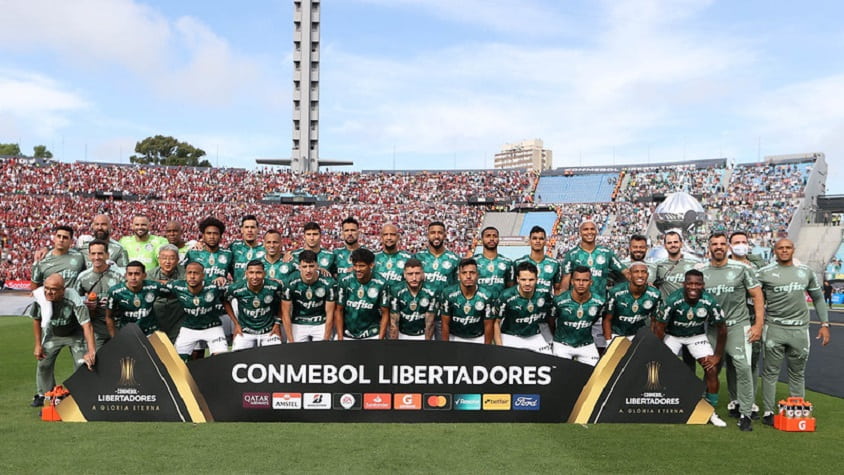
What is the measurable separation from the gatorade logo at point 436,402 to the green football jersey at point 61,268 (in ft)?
14.4

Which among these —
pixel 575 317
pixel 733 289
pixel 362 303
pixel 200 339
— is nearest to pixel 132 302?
pixel 200 339

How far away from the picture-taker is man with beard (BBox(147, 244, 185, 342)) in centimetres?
728

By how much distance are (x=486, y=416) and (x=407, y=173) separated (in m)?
44.4

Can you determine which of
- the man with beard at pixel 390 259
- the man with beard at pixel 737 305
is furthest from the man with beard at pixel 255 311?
the man with beard at pixel 737 305

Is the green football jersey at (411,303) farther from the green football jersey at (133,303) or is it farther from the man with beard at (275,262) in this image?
the green football jersey at (133,303)

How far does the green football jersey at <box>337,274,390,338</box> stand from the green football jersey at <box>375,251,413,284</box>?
0.52m

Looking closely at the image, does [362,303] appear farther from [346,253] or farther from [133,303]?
[133,303]

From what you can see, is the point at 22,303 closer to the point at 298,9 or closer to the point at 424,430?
the point at 424,430

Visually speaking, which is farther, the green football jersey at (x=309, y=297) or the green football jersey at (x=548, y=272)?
the green football jersey at (x=548, y=272)

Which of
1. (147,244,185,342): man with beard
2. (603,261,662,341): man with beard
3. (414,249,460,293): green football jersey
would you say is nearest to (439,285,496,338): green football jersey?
(414,249,460,293): green football jersey

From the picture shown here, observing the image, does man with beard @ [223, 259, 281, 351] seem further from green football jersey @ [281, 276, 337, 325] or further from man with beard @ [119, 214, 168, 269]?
man with beard @ [119, 214, 168, 269]

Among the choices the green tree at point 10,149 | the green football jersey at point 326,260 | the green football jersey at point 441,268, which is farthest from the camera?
the green tree at point 10,149

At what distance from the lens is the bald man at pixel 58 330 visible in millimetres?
6609

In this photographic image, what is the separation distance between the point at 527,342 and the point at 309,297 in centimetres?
249
